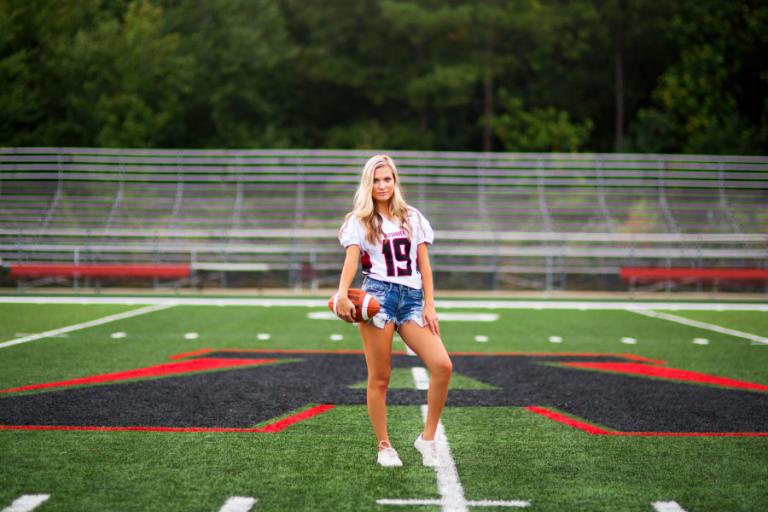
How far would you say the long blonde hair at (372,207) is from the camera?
4.46 m

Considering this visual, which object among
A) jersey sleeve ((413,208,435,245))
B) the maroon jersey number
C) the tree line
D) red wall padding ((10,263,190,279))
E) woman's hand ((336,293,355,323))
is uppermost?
the tree line

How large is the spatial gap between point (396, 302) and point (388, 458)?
2.80 ft

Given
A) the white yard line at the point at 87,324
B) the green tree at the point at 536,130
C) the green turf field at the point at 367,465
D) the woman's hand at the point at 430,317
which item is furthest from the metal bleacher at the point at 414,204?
the woman's hand at the point at 430,317

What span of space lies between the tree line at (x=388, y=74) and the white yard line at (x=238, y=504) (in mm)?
24760

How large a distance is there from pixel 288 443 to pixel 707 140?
24701 mm

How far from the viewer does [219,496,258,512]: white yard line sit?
3.70 m

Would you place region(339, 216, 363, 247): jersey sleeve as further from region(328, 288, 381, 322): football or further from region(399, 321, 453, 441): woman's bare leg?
region(399, 321, 453, 441): woman's bare leg

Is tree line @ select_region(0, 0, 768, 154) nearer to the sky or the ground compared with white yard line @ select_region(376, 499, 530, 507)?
nearer to the sky

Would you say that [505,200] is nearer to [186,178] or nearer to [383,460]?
[186,178]

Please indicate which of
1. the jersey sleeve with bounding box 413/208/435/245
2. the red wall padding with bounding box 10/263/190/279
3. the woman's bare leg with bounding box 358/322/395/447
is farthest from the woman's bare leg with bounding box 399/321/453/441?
the red wall padding with bounding box 10/263/190/279

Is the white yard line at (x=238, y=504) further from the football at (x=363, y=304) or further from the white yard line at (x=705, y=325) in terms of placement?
the white yard line at (x=705, y=325)

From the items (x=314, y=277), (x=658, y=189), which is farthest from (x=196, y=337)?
(x=658, y=189)

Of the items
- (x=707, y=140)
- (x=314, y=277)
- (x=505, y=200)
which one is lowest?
(x=314, y=277)

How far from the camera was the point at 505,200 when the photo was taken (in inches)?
861
